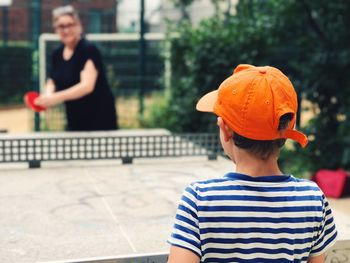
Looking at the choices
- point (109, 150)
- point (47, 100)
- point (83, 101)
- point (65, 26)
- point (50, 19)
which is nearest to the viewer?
point (109, 150)

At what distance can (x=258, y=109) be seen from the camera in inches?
53.9

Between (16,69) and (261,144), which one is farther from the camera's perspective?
(16,69)

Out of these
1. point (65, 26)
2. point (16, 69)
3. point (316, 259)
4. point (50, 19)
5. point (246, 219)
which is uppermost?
point (50, 19)

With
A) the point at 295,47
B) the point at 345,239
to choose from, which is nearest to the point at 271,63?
the point at 295,47

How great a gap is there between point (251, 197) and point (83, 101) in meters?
3.36

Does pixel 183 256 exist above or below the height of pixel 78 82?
below

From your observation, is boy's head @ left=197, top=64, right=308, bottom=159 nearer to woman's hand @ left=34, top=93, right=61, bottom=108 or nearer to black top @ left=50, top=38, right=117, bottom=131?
woman's hand @ left=34, top=93, right=61, bottom=108

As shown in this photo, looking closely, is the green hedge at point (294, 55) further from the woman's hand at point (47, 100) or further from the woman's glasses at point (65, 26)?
the woman's hand at point (47, 100)

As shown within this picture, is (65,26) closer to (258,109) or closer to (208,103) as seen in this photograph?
(208,103)

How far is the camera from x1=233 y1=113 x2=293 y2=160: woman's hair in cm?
140

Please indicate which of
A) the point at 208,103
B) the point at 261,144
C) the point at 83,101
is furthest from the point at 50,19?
the point at 261,144

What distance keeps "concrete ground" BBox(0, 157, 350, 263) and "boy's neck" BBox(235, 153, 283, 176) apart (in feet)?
1.93

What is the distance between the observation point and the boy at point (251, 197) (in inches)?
53.9

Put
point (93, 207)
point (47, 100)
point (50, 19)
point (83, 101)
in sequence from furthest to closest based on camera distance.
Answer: point (50, 19)
point (83, 101)
point (47, 100)
point (93, 207)
